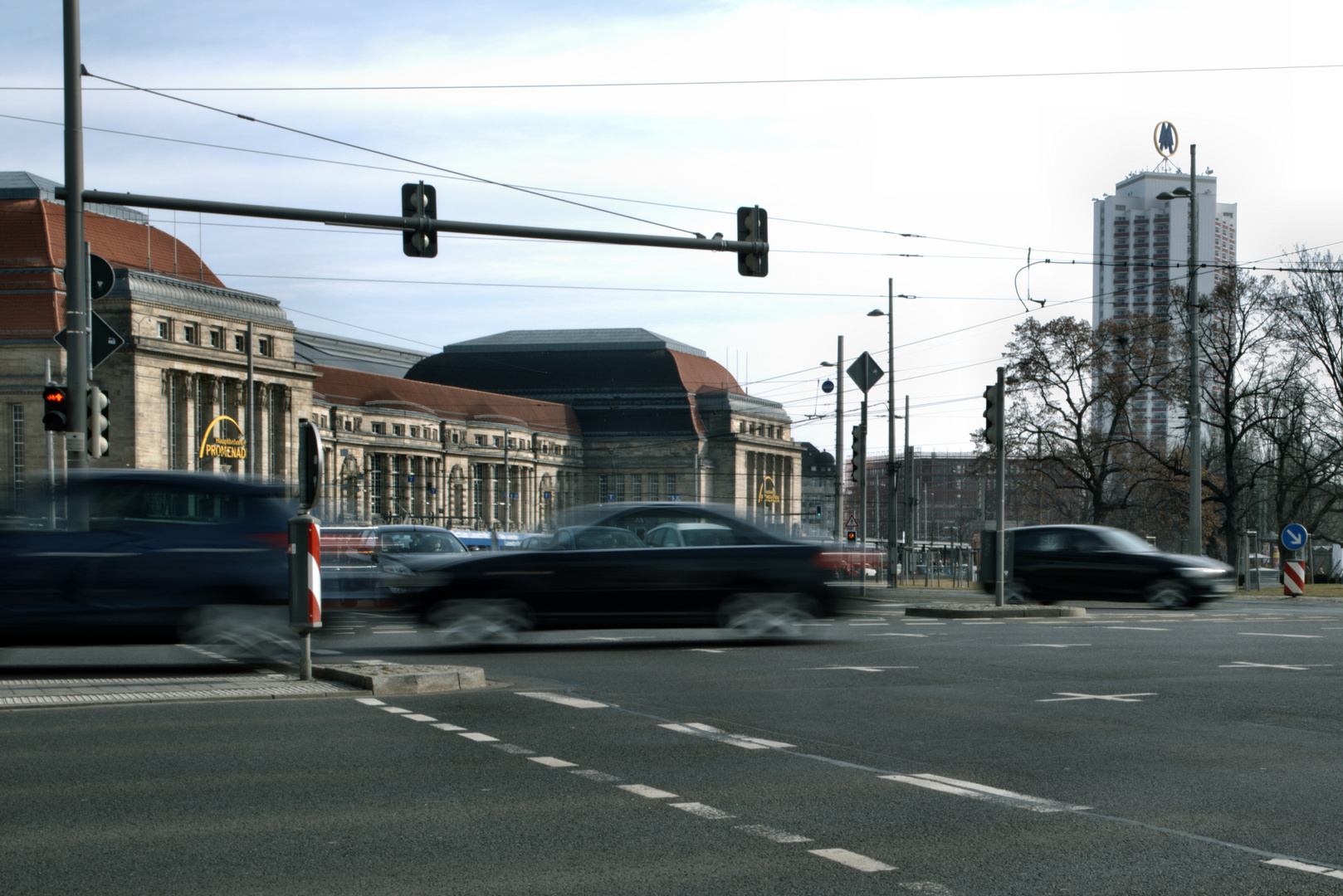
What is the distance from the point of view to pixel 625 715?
32.3 ft

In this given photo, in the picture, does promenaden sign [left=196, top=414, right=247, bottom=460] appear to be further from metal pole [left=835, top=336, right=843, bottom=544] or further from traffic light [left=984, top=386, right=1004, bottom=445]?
traffic light [left=984, top=386, right=1004, bottom=445]

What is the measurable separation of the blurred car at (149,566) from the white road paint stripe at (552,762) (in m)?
5.19

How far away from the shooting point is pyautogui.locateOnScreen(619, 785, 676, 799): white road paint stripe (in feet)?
22.4

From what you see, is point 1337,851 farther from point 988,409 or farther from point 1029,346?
point 1029,346

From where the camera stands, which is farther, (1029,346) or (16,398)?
(16,398)

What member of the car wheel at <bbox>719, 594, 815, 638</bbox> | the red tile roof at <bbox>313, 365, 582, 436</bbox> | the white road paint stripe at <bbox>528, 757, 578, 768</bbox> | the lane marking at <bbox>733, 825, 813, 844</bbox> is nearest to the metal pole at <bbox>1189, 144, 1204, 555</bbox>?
the car wheel at <bbox>719, 594, 815, 638</bbox>

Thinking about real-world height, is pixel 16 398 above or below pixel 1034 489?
above

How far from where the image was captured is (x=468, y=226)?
17.3 meters

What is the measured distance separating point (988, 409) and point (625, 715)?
47.0 ft

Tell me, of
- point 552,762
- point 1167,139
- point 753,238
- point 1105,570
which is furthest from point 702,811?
point 1167,139

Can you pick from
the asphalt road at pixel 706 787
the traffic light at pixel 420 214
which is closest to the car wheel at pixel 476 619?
the asphalt road at pixel 706 787

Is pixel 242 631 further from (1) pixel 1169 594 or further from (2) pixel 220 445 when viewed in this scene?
(2) pixel 220 445

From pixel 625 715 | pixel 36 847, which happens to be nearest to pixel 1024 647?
pixel 625 715

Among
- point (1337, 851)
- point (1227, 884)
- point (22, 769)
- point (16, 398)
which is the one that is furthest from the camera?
point (16, 398)
